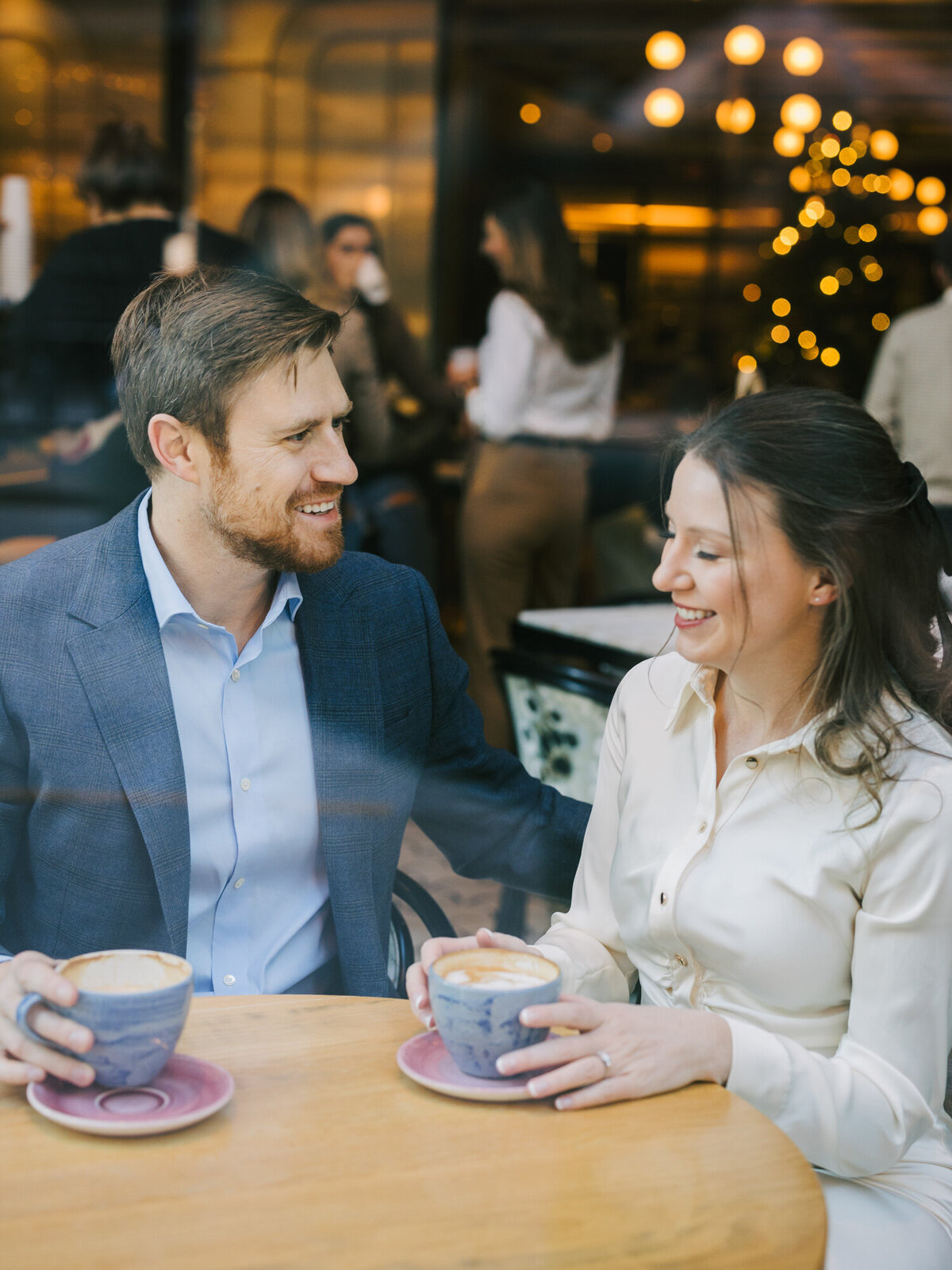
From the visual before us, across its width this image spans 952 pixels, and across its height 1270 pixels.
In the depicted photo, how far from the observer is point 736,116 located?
775cm

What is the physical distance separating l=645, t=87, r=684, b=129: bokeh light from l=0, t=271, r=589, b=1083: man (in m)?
6.60

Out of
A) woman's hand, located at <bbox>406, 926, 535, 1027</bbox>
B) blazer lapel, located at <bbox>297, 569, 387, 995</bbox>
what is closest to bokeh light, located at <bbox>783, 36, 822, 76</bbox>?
blazer lapel, located at <bbox>297, 569, 387, 995</bbox>

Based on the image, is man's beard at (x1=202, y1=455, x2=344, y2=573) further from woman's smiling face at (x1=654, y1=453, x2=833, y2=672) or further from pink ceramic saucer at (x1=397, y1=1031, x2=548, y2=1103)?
pink ceramic saucer at (x1=397, y1=1031, x2=548, y2=1103)

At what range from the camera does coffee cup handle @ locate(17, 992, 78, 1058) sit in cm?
104

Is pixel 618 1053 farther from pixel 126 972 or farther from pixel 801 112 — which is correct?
pixel 801 112

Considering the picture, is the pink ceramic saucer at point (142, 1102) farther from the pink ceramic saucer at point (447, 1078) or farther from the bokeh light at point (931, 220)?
the bokeh light at point (931, 220)

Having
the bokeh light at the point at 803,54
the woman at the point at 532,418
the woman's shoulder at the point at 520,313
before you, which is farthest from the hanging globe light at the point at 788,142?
the woman's shoulder at the point at 520,313

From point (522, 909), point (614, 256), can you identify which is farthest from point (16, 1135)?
point (614, 256)

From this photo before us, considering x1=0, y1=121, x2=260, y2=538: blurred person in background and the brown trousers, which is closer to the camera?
x1=0, y1=121, x2=260, y2=538: blurred person in background

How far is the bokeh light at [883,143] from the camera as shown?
7.81 m

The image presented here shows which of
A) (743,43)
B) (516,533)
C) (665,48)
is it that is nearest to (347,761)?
(516,533)

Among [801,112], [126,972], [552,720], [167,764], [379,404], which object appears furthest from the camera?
[801,112]

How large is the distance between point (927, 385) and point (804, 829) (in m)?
3.55

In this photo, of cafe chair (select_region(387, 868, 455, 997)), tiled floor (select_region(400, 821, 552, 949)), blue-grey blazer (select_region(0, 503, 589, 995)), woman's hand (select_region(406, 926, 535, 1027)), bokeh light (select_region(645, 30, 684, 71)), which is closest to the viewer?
woman's hand (select_region(406, 926, 535, 1027))
